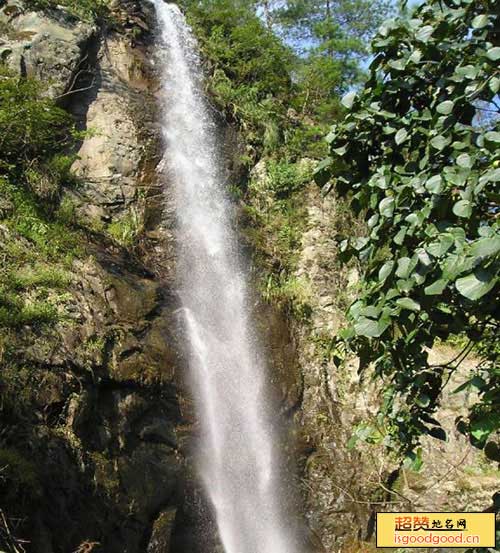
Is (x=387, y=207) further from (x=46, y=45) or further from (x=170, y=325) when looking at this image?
(x=46, y=45)

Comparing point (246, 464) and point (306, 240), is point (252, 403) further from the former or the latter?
point (306, 240)

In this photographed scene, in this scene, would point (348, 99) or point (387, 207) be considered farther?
point (348, 99)

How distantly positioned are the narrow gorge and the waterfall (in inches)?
1.2

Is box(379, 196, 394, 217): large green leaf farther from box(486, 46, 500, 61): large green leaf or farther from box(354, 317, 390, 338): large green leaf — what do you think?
box(486, 46, 500, 61): large green leaf

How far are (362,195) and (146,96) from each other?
383 inches

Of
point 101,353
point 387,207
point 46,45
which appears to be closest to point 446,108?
point 387,207

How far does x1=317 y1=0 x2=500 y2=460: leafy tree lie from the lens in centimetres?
173

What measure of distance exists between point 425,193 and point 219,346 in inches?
260

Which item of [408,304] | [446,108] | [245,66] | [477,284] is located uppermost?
[245,66]

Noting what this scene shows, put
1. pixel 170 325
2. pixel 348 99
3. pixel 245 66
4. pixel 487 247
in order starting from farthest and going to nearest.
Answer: pixel 245 66 → pixel 170 325 → pixel 348 99 → pixel 487 247

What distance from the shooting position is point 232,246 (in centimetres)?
1011

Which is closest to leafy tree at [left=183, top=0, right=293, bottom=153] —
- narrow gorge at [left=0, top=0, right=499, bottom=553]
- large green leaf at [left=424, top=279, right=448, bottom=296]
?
narrow gorge at [left=0, top=0, right=499, bottom=553]

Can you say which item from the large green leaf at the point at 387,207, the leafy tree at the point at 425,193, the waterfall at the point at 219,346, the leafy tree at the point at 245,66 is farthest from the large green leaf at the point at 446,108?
the leafy tree at the point at 245,66

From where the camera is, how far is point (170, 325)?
7547 millimetres
